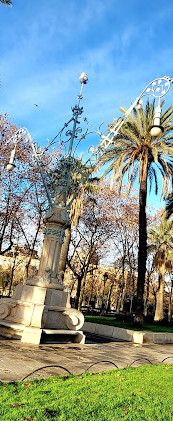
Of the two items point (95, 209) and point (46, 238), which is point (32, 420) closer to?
point (46, 238)

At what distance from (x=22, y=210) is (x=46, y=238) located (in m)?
12.5

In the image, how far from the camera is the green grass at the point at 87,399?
3053mm

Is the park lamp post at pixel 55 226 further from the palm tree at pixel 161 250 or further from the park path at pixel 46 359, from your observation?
the palm tree at pixel 161 250

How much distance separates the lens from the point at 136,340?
38.7ft

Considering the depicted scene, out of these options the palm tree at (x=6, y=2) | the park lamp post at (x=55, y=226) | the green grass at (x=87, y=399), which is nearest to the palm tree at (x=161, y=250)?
the park lamp post at (x=55, y=226)

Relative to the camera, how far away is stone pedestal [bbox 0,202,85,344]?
24.7ft

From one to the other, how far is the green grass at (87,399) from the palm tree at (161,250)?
86.0 ft

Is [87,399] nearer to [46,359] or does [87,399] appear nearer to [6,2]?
[46,359]

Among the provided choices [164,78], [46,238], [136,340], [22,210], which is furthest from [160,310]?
[164,78]

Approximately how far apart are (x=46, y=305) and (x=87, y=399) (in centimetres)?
447

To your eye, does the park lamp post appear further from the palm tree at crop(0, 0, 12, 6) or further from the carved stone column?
the palm tree at crop(0, 0, 12, 6)

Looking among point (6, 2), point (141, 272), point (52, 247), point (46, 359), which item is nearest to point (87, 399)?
point (46, 359)

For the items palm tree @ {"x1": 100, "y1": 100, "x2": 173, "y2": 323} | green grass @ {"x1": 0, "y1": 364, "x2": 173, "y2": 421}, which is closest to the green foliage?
palm tree @ {"x1": 100, "y1": 100, "x2": 173, "y2": 323}

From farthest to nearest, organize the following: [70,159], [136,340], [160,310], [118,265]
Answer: [118,265] → [160,310] → [136,340] → [70,159]
